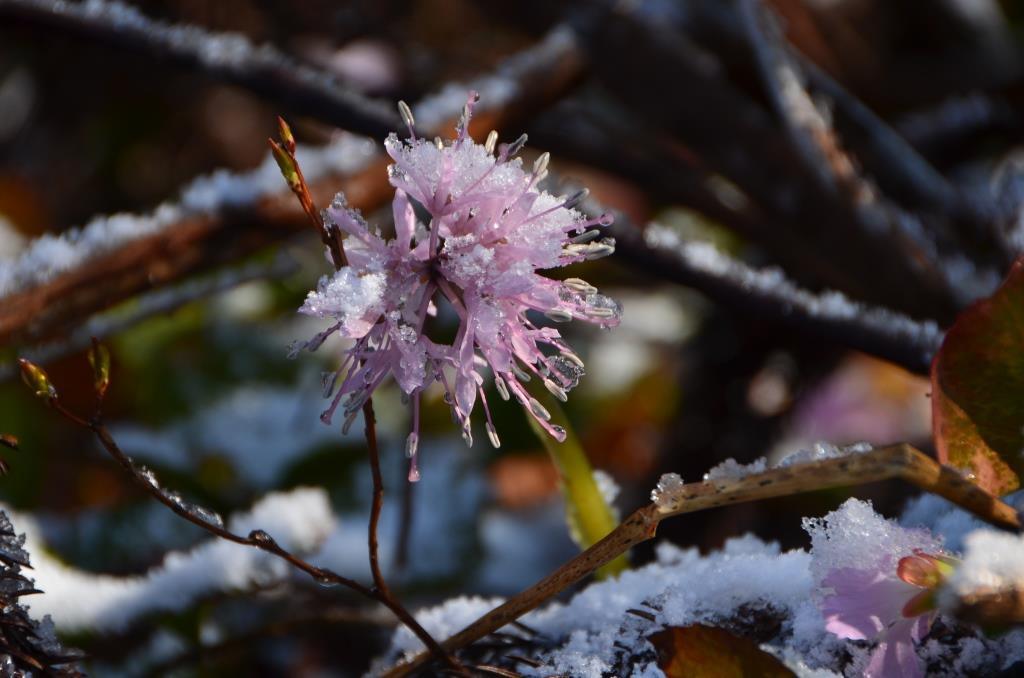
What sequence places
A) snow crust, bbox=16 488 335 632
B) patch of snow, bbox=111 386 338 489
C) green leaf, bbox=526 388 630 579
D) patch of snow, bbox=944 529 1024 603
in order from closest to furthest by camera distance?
patch of snow, bbox=944 529 1024 603 → green leaf, bbox=526 388 630 579 → snow crust, bbox=16 488 335 632 → patch of snow, bbox=111 386 338 489

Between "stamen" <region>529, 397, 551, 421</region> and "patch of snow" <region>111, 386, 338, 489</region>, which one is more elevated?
"patch of snow" <region>111, 386, 338, 489</region>

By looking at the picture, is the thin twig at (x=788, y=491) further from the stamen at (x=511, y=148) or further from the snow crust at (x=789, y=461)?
the stamen at (x=511, y=148)

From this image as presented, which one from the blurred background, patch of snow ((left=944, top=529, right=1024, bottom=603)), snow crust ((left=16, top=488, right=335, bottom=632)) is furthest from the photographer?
the blurred background

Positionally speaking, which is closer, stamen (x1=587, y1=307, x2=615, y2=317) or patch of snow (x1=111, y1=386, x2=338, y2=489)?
stamen (x1=587, y1=307, x2=615, y2=317)

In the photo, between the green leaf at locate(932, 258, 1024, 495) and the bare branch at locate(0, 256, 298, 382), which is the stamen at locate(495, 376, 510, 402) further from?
the bare branch at locate(0, 256, 298, 382)

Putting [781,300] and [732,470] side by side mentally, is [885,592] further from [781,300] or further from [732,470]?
[781,300]

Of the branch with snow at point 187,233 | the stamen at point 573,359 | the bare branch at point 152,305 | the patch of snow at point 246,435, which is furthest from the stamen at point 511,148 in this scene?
the patch of snow at point 246,435

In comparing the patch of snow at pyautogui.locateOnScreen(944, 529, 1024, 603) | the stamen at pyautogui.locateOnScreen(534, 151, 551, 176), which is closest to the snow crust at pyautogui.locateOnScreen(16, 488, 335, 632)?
the stamen at pyautogui.locateOnScreen(534, 151, 551, 176)
